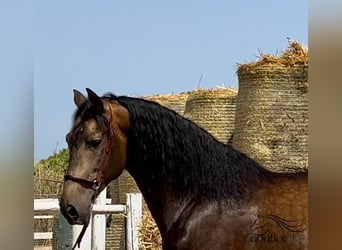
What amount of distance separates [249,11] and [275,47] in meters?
0.10

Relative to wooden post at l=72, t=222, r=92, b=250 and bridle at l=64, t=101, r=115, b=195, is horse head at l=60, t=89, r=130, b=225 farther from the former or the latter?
wooden post at l=72, t=222, r=92, b=250

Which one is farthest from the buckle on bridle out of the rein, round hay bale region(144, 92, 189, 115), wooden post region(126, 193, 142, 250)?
round hay bale region(144, 92, 189, 115)

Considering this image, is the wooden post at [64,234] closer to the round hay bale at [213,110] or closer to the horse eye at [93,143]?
the horse eye at [93,143]

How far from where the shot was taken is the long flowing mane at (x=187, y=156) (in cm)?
145

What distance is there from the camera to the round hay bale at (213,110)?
4.93 feet

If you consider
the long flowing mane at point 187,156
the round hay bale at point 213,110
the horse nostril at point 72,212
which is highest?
the round hay bale at point 213,110

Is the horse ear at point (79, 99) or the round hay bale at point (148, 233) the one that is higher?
the horse ear at point (79, 99)

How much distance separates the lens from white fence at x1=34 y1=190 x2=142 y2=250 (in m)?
1.54

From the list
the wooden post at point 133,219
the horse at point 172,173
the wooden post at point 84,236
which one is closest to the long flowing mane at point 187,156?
the horse at point 172,173

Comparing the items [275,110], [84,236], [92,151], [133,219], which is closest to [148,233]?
[133,219]

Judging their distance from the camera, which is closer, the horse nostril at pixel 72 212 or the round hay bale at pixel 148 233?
the horse nostril at pixel 72 212

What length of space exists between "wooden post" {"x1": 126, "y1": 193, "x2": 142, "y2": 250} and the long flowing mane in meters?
0.11

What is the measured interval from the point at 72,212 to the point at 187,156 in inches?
10.6
